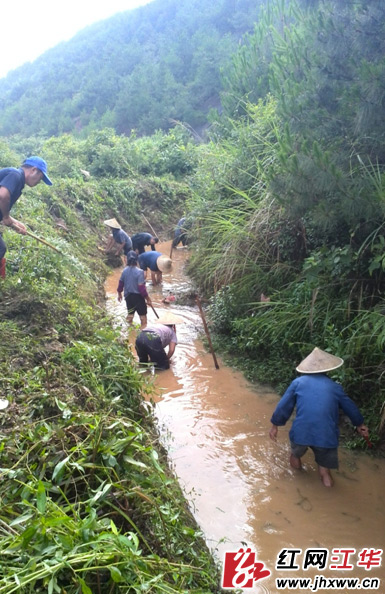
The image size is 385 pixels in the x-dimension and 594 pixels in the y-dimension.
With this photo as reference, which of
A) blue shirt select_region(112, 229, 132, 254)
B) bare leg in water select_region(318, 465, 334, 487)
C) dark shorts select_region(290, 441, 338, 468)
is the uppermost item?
blue shirt select_region(112, 229, 132, 254)

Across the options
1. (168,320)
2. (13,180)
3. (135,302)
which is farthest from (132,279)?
(13,180)

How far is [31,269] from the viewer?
6.21 meters

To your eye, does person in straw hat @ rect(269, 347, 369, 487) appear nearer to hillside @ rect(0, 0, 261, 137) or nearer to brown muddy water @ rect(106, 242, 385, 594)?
brown muddy water @ rect(106, 242, 385, 594)

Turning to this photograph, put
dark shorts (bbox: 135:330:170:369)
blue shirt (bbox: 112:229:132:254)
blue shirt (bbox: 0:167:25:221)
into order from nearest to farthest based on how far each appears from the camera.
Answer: blue shirt (bbox: 0:167:25:221)
dark shorts (bbox: 135:330:170:369)
blue shirt (bbox: 112:229:132:254)

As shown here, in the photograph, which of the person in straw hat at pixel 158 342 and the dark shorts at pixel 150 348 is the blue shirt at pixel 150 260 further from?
the dark shorts at pixel 150 348

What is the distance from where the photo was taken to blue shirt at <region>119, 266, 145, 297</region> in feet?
25.3

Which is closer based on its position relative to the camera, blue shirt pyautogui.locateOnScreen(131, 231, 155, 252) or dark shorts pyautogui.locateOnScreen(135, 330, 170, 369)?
dark shorts pyautogui.locateOnScreen(135, 330, 170, 369)

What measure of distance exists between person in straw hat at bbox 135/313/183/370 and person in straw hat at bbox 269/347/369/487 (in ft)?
7.39

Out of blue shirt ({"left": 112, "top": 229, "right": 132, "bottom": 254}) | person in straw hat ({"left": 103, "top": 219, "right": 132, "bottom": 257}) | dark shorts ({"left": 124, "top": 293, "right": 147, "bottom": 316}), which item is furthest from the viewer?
blue shirt ({"left": 112, "top": 229, "right": 132, "bottom": 254})

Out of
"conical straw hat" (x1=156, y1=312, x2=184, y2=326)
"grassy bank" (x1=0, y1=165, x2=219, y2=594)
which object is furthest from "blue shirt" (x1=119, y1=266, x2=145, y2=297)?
"grassy bank" (x1=0, y1=165, x2=219, y2=594)

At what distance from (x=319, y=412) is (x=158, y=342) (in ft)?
8.63

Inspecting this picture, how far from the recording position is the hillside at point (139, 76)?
114 ft

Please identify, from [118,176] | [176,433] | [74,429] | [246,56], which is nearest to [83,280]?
[176,433]

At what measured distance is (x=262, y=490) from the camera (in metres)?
4.23
